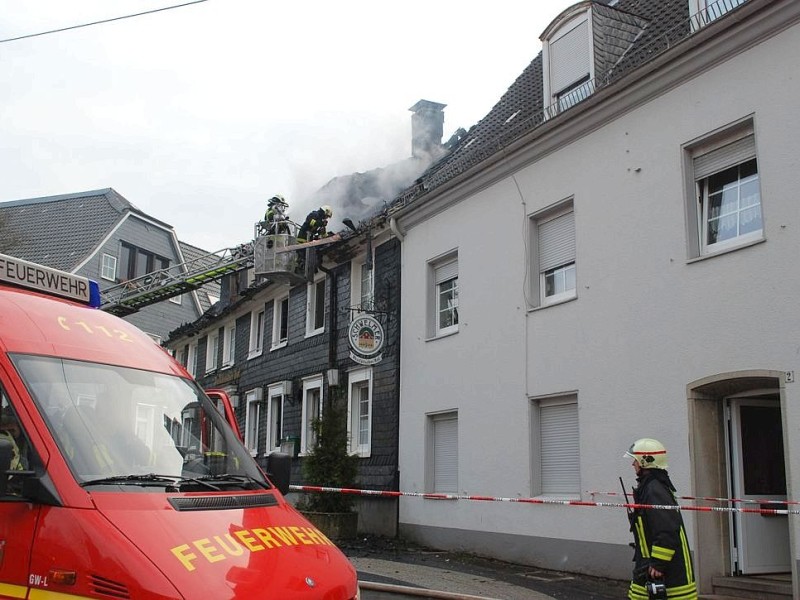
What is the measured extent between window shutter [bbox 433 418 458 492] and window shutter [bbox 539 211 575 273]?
11.8ft

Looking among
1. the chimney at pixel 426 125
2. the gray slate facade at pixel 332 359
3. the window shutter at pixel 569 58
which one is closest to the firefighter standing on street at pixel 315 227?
the gray slate facade at pixel 332 359

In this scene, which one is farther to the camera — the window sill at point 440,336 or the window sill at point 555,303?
the window sill at point 440,336

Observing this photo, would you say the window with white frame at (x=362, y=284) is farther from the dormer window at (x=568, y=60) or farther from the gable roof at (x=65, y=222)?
the gable roof at (x=65, y=222)

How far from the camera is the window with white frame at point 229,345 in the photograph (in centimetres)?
2780

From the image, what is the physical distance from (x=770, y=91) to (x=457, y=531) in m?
8.38

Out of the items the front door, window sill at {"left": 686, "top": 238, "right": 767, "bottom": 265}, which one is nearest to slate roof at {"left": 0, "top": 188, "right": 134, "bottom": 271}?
window sill at {"left": 686, "top": 238, "right": 767, "bottom": 265}

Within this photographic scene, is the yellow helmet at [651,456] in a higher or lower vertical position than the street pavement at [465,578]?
higher

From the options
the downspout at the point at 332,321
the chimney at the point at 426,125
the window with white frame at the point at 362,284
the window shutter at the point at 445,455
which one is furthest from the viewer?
the chimney at the point at 426,125

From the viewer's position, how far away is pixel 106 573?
404 centimetres

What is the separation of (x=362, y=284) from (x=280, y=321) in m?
5.28

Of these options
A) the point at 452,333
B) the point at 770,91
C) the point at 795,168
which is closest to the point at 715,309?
the point at 795,168

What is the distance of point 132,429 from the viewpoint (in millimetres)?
5098

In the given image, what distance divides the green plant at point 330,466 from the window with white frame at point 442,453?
1.66 m

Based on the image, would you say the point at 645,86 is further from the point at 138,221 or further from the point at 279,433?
the point at 138,221
